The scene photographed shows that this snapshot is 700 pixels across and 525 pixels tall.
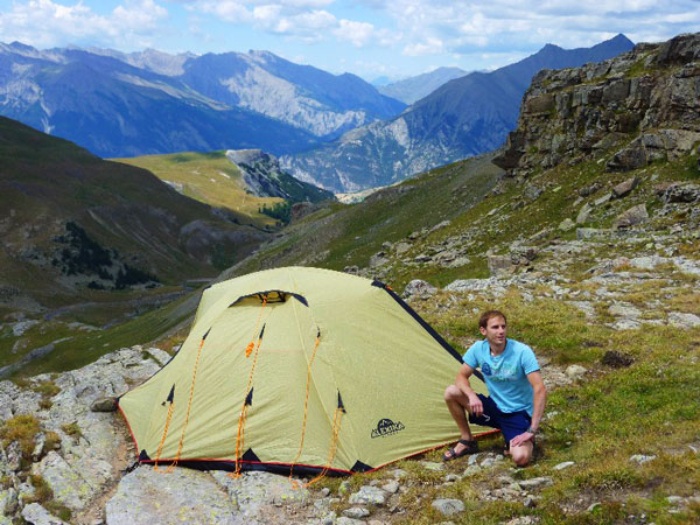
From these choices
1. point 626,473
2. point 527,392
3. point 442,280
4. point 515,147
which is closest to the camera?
point 626,473

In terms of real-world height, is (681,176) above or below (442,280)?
above

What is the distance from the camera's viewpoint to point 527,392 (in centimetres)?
975

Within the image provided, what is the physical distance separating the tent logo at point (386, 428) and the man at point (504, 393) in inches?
57.0

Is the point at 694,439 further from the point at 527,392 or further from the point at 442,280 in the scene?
the point at 442,280

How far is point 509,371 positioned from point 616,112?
128ft

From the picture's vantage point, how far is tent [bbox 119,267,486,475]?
11461mm

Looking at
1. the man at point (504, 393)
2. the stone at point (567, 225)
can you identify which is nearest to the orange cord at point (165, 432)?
the man at point (504, 393)

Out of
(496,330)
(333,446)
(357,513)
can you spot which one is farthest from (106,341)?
(496,330)

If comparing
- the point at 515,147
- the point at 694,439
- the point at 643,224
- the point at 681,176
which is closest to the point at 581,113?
the point at 515,147

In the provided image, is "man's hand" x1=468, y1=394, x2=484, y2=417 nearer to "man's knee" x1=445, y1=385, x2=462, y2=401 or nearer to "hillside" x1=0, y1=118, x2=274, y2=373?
"man's knee" x1=445, y1=385, x2=462, y2=401

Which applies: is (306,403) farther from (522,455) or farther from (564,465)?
(564,465)

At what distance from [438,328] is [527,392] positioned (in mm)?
8752

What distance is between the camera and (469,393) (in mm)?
9891

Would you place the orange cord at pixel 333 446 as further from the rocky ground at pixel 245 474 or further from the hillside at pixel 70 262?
the hillside at pixel 70 262
